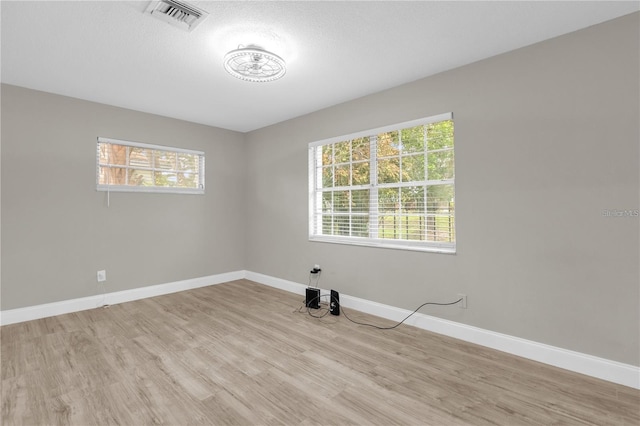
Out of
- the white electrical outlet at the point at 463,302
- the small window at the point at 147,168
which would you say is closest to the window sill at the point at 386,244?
the white electrical outlet at the point at 463,302

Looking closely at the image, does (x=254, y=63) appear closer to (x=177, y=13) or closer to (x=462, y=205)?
(x=177, y=13)

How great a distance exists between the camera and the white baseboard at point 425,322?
2.11 metres

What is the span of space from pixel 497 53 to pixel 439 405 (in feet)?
9.22

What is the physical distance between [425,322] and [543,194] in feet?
5.18

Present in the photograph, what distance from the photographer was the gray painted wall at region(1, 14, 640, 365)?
2127mm

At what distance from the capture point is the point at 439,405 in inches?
72.5

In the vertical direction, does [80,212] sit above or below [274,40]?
below

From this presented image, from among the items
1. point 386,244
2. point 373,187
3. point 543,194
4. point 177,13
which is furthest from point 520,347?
point 177,13

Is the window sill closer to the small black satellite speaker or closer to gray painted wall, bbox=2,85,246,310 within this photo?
the small black satellite speaker

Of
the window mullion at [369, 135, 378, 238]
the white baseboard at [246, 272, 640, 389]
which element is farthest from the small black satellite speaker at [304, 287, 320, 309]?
the window mullion at [369, 135, 378, 238]

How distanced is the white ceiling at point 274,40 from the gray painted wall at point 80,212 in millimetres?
425

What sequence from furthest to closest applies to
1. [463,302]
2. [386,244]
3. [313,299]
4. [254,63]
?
[313,299] → [386,244] → [463,302] → [254,63]

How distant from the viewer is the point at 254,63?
8.17 ft

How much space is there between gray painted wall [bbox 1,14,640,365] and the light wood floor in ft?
1.43
